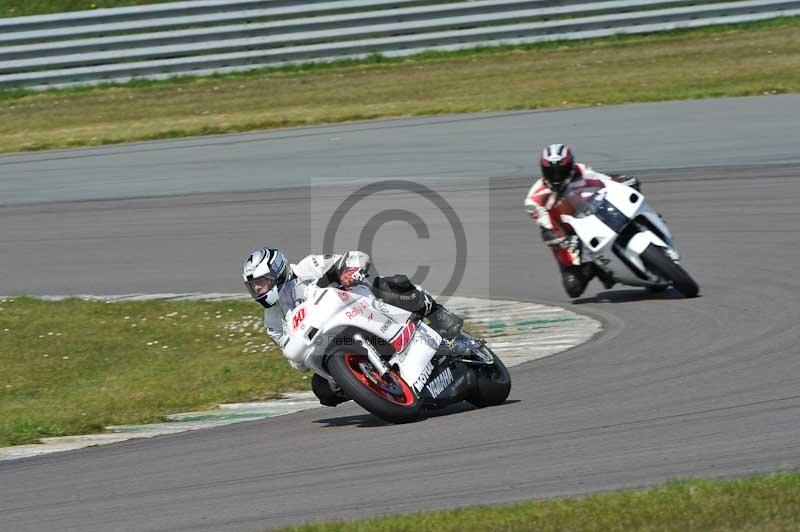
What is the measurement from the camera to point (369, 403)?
8375 mm

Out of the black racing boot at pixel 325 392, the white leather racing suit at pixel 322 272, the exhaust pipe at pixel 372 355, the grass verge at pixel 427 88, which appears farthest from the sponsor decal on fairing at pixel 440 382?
the grass verge at pixel 427 88

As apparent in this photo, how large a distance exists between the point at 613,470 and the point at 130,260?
1038 centimetres

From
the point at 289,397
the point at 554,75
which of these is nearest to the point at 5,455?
the point at 289,397

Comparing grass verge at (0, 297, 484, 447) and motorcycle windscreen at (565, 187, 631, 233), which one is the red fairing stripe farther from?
motorcycle windscreen at (565, 187, 631, 233)

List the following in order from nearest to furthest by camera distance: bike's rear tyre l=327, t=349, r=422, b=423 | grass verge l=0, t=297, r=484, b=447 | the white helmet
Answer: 1. bike's rear tyre l=327, t=349, r=422, b=423
2. the white helmet
3. grass verge l=0, t=297, r=484, b=447

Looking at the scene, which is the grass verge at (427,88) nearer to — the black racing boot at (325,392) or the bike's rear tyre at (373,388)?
the black racing boot at (325,392)

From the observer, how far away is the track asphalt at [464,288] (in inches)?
287

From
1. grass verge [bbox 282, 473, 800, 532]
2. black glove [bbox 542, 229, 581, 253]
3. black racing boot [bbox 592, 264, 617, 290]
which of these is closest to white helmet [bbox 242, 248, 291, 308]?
grass verge [bbox 282, 473, 800, 532]

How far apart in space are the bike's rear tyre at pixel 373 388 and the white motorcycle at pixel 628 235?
14.3 feet

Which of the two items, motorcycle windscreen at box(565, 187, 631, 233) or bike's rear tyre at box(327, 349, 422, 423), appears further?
motorcycle windscreen at box(565, 187, 631, 233)

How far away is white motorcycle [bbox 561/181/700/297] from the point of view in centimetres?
1238

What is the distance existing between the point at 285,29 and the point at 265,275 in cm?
1895

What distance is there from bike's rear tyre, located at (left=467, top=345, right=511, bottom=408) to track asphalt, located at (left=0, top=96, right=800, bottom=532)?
0.11 metres

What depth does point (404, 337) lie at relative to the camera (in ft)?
28.9
